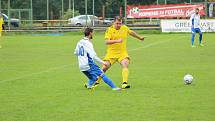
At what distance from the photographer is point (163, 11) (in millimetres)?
53469

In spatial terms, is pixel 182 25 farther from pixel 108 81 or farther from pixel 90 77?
pixel 108 81

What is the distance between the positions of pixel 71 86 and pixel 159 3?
43042 millimetres

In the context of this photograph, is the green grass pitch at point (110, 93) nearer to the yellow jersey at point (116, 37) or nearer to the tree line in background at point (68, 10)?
the yellow jersey at point (116, 37)

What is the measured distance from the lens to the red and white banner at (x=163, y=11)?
52.3 m

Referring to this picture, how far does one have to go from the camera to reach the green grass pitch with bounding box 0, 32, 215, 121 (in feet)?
36.1

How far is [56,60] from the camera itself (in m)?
24.3

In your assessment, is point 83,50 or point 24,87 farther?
point 24,87

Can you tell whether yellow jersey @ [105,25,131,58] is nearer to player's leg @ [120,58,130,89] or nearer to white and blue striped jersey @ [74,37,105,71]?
player's leg @ [120,58,130,89]

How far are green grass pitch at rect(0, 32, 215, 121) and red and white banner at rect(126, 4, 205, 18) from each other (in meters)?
28.1

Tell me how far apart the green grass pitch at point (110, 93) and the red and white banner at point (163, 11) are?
2810 cm

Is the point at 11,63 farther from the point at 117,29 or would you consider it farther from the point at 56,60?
the point at 117,29

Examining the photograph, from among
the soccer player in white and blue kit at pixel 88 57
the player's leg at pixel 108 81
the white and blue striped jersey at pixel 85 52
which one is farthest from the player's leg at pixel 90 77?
the player's leg at pixel 108 81

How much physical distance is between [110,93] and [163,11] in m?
40.1

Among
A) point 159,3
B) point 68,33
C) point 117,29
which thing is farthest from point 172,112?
point 159,3
